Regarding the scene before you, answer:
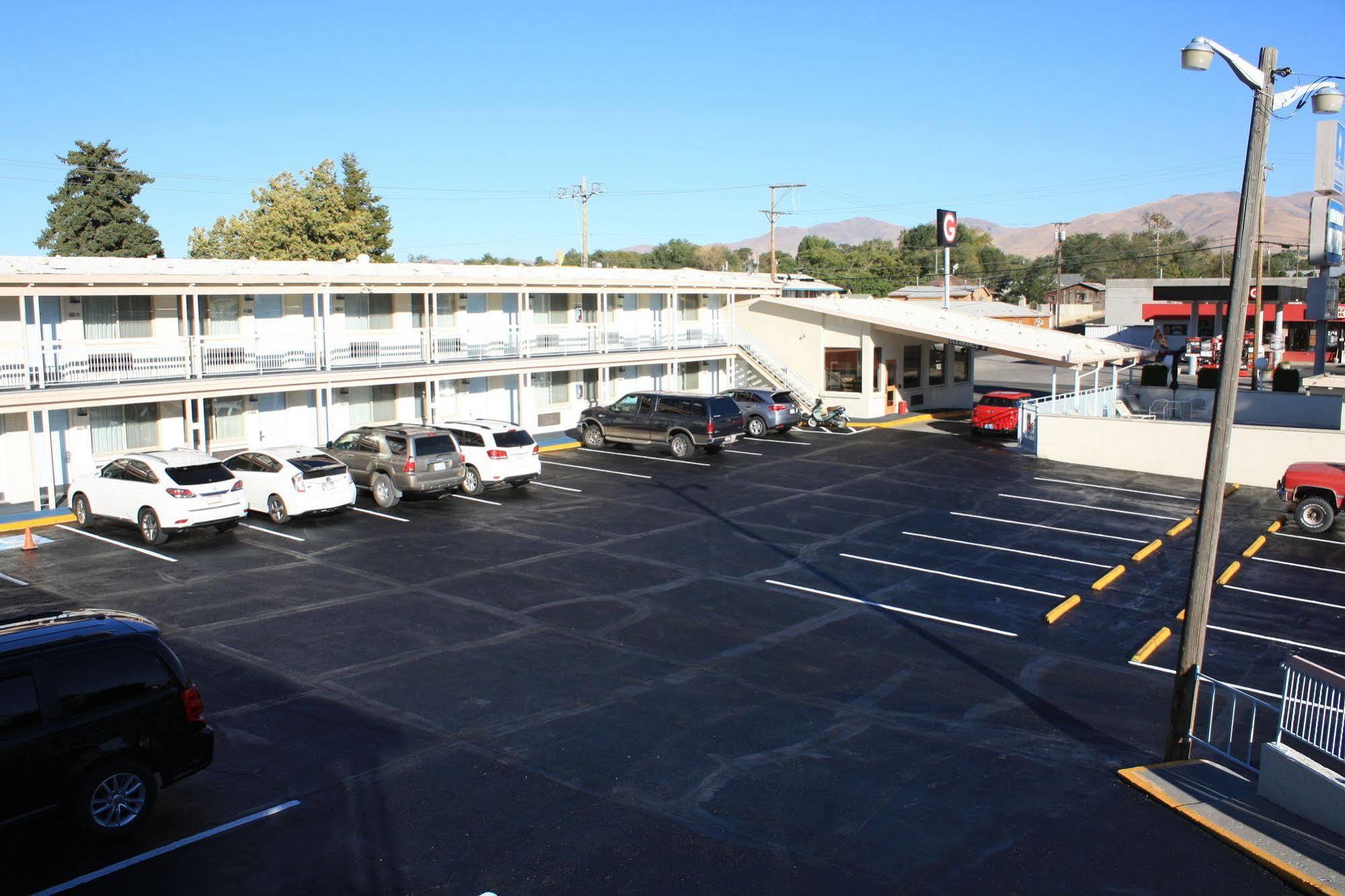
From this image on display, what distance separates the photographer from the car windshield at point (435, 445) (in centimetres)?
2258

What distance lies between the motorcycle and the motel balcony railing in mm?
6286

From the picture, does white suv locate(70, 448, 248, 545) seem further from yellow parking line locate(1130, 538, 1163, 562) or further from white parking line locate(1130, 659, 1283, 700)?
yellow parking line locate(1130, 538, 1163, 562)

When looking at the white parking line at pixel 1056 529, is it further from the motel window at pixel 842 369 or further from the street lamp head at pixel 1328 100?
the motel window at pixel 842 369

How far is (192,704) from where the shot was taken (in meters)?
8.88

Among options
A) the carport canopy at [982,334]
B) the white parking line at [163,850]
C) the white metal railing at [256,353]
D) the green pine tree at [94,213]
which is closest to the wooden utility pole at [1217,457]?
the white parking line at [163,850]

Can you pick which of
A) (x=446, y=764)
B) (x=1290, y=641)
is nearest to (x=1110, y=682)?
(x=1290, y=641)

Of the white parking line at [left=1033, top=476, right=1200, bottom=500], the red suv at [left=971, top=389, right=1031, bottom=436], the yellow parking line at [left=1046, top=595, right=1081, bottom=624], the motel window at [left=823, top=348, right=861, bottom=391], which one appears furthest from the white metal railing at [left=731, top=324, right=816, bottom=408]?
the yellow parking line at [left=1046, top=595, right=1081, bottom=624]

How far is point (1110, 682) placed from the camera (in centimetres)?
1291

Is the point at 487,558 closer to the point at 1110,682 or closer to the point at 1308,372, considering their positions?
the point at 1110,682

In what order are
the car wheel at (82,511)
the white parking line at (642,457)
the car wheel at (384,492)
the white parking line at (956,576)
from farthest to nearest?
the white parking line at (642,457) < the car wheel at (384,492) < the car wheel at (82,511) < the white parking line at (956,576)

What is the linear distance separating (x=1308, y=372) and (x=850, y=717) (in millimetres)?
57548

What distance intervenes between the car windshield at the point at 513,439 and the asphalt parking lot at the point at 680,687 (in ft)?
5.06

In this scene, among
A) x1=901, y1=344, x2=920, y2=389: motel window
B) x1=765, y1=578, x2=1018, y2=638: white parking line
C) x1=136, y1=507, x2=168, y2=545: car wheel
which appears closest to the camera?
x1=765, y1=578, x2=1018, y2=638: white parking line

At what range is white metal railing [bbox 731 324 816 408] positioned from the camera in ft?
128
